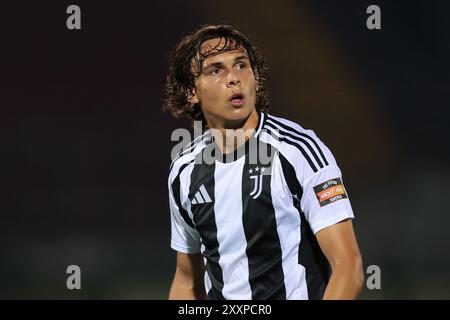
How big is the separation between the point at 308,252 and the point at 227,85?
776 mm

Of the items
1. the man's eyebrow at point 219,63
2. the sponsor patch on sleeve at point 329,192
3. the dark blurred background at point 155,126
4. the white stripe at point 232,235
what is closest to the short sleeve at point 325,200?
the sponsor patch on sleeve at point 329,192

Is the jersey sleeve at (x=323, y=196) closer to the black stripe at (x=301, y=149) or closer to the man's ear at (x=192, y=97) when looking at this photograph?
the black stripe at (x=301, y=149)

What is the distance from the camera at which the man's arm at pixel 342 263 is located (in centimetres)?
282

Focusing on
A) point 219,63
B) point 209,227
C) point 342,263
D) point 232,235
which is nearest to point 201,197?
point 209,227

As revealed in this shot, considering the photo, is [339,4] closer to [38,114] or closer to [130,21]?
[130,21]

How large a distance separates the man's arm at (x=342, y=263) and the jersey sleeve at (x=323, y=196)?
0.14ft

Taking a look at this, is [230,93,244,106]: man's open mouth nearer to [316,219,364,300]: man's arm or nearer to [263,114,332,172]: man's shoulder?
[263,114,332,172]: man's shoulder

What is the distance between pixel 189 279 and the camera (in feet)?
11.6

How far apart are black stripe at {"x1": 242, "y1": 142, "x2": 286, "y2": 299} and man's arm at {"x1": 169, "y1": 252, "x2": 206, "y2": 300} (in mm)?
452

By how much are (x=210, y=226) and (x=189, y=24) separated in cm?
266

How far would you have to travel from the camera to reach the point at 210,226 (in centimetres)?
326

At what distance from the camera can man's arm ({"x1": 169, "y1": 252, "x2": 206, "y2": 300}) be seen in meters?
3.53
